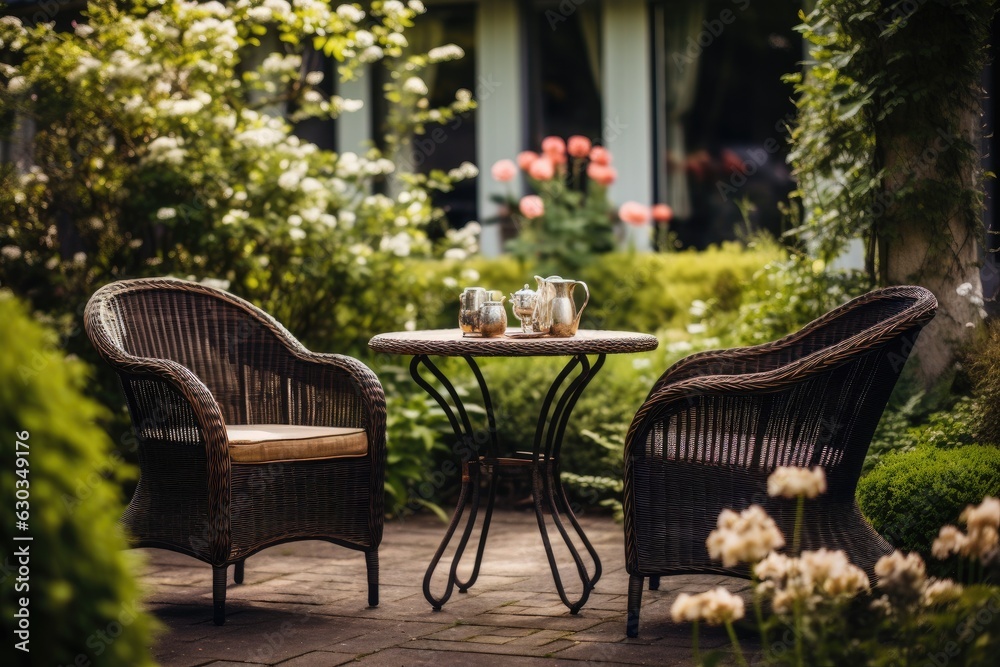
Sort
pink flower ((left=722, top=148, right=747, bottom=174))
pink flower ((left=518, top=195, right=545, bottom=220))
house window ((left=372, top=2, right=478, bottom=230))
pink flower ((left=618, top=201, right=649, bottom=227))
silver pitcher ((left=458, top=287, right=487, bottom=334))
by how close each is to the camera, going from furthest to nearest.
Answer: house window ((left=372, top=2, right=478, bottom=230)) < pink flower ((left=722, top=148, right=747, bottom=174)) < pink flower ((left=618, top=201, right=649, bottom=227)) < pink flower ((left=518, top=195, right=545, bottom=220)) < silver pitcher ((left=458, top=287, right=487, bottom=334))

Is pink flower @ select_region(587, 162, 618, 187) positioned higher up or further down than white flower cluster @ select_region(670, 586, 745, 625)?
higher up

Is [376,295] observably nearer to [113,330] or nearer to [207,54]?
[207,54]

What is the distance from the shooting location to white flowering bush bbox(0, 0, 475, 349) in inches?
222

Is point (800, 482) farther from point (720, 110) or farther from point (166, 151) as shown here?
point (720, 110)

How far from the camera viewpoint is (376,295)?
635 centimetres

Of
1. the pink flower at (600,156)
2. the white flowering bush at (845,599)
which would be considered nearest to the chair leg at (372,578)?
the white flowering bush at (845,599)

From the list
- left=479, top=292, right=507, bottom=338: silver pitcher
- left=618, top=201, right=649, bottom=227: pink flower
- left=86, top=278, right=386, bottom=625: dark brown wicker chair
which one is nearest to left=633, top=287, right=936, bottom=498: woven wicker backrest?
left=479, top=292, right=507, bottom=338: silver pitcher

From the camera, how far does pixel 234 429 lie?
403 cm

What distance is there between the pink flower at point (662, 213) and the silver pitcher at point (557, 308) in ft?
16.3

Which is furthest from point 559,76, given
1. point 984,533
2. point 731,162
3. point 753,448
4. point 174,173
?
point 984,533

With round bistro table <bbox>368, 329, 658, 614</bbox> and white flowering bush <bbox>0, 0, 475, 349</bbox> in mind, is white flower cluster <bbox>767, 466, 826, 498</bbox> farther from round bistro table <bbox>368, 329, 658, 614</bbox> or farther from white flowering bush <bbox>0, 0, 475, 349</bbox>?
white flowering bush <bbox>0, 0, 475, 349</bbox>

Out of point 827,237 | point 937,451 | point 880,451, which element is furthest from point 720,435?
point 827,237

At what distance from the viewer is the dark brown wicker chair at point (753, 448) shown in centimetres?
330

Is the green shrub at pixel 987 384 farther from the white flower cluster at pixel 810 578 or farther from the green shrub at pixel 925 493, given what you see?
the white flower cluster at pixel 810 578
